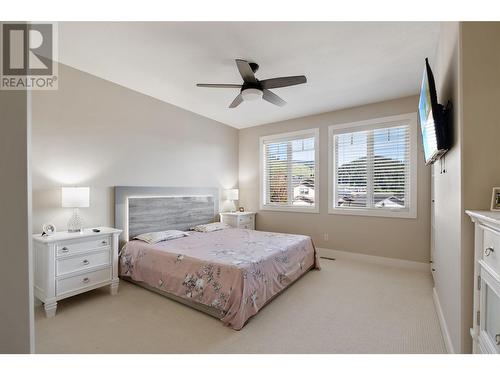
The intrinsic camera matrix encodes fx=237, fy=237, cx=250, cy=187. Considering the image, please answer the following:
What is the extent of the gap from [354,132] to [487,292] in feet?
10.7

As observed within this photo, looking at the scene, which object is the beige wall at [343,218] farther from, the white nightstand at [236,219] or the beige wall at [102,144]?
the beige wall at [102,144]

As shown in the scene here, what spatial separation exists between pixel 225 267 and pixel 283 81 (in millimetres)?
1911

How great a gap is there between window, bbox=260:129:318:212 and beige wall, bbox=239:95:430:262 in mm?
124

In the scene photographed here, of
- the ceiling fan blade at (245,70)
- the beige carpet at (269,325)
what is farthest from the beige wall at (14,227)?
the ceiling fan blade at (245,70)

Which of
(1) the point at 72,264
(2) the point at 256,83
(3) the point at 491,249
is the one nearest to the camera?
(3) the point at 491,249

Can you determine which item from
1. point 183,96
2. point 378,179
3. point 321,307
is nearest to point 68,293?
point 321,307

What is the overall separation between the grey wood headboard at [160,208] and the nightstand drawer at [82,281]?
67 centimetres

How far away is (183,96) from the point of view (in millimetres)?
3559

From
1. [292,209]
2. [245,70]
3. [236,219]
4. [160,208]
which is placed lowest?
[236,219]

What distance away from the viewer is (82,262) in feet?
7.93

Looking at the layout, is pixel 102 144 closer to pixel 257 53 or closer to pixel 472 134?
pixel 257 53

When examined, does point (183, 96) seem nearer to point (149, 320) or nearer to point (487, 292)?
point (149, 320)

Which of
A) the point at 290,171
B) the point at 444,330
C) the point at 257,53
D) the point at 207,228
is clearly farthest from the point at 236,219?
the point at 444,330

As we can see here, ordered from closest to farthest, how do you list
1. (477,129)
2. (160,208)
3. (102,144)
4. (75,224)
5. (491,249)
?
1. (491,249)
2. (477,129)
3. (75,224)
4. (102,144)
5. (160,208)
